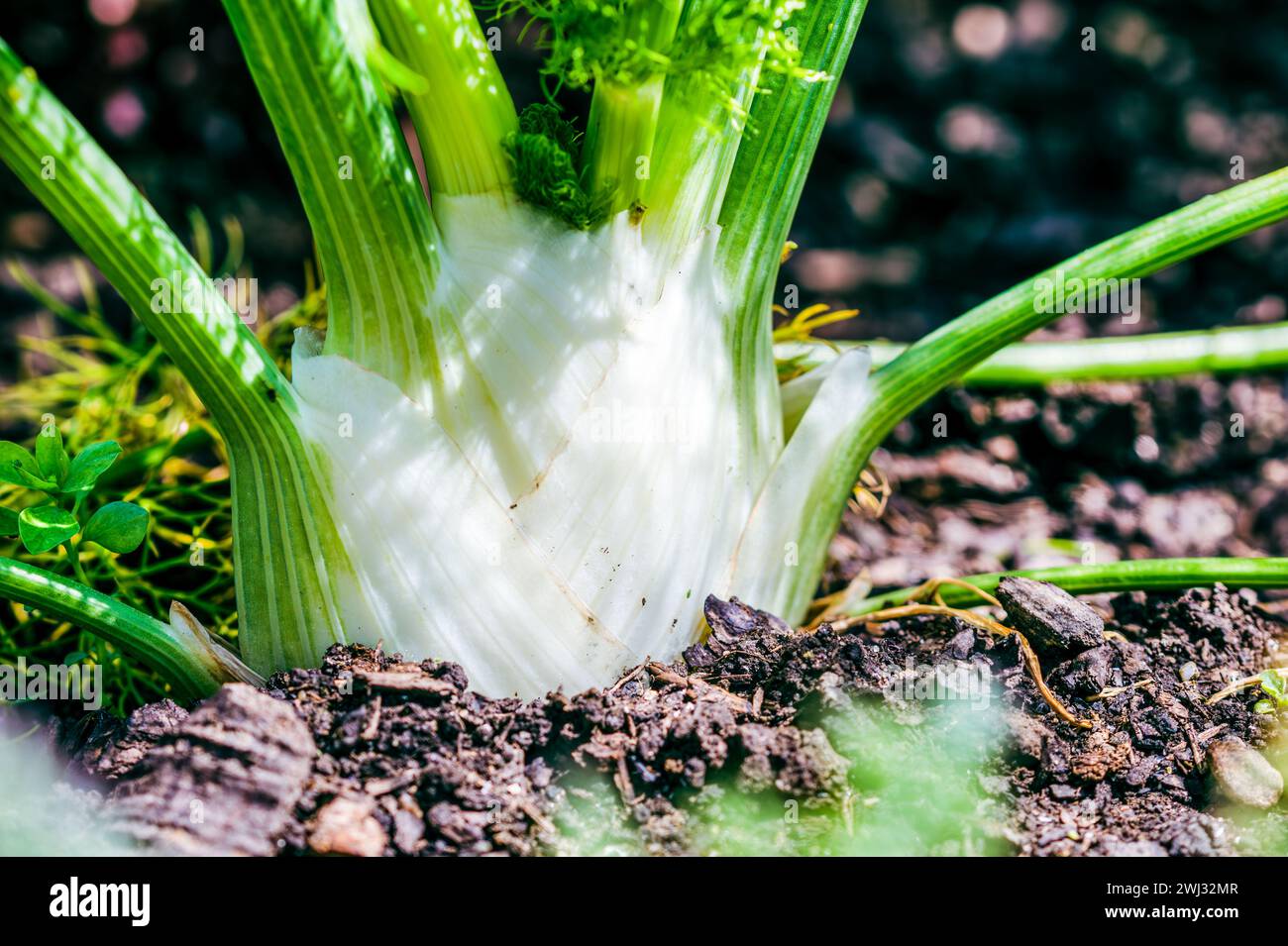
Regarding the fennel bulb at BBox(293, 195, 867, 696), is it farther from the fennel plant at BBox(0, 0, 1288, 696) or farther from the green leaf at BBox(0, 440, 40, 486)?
the green leaf at BBox(0, 440, 40, 486)

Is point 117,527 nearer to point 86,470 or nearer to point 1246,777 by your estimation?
point 86,470

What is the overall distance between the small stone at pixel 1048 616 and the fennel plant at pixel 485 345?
0.24 m

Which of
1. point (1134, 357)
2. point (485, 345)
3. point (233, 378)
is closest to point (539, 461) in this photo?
point (485, 345)

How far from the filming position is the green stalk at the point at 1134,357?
155 cm

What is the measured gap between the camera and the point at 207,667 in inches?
40.9

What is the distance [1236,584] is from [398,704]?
2.76ft

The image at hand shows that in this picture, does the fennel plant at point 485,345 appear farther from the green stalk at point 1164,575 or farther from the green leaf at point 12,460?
the green stalk at point 1164,575

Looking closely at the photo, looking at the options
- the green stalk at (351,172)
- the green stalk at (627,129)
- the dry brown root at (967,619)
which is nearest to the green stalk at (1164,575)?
the dry brown root at (967,619)

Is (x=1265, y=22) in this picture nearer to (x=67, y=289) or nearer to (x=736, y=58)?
(x=736, y=58)

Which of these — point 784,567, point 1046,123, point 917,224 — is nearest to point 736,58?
point 784,567

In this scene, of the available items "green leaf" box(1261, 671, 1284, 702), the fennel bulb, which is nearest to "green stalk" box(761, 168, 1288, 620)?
the fennel bulb

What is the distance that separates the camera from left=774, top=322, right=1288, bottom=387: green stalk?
5.08 ft

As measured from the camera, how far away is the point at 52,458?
1044 millimetres

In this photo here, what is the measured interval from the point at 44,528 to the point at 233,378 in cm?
21
